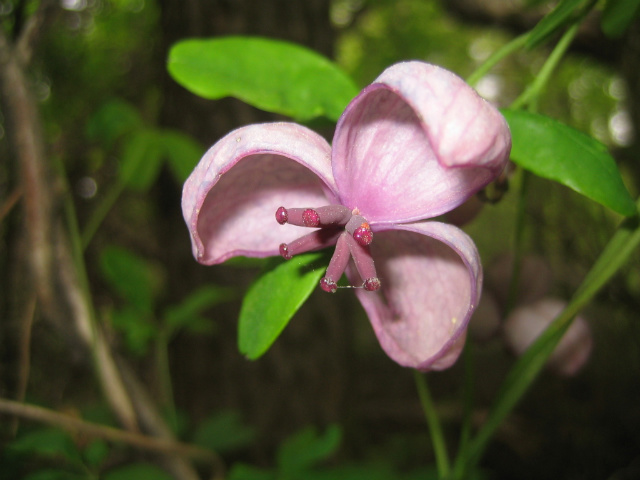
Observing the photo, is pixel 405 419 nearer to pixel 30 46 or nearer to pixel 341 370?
pixel 341 370

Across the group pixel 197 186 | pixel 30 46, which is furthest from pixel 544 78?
pixel 30 46

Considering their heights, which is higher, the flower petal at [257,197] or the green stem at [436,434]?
the flower petal at [257,197]

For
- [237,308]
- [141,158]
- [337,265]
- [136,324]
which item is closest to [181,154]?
[141,158]

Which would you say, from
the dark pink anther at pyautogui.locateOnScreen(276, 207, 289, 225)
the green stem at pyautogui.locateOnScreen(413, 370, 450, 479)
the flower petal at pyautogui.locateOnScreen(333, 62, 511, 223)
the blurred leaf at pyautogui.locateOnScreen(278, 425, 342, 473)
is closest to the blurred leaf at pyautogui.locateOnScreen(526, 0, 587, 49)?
the flower petal at pyautogui.locateOnScreen(333, 62, 511, 223)

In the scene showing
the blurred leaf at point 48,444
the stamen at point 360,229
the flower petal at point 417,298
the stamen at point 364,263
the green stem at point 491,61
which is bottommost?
the blurred leaf at point 48,444

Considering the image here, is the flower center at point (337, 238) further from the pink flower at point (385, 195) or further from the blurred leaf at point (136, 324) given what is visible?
the blurred leaf at point (136, 324)

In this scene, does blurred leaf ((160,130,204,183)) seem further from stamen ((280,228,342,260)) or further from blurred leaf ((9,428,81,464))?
stamen ((280,228,342,260))

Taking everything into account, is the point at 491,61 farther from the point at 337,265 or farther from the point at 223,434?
the point at 223,434

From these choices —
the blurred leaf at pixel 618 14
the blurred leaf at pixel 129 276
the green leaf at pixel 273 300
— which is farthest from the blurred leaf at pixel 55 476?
the blurred leaf at pixel 618 14
